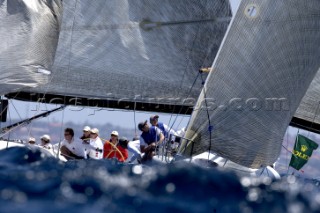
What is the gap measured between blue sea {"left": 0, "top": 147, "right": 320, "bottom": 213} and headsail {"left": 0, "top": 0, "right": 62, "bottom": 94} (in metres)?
5.01

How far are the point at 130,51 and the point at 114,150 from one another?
2.34 m

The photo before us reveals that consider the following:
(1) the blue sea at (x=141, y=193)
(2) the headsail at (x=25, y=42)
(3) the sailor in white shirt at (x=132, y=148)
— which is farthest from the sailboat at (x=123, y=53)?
(1) the blue sea at (x=141, y=193)

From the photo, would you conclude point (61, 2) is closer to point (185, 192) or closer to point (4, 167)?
point (4, 167)

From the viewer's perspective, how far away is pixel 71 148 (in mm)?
11875

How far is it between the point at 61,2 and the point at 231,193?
8025mm

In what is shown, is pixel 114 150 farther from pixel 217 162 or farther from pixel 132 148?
pixel 217 162

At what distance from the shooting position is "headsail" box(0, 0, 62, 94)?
12391mm

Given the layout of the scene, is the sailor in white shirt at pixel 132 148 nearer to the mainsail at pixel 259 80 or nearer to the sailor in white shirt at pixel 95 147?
the sailor in white shirt at pixel 95 147

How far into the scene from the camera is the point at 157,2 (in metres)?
13.3

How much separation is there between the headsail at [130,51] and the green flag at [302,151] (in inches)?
93.8

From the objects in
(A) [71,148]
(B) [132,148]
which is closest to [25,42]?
(A) [71,148]

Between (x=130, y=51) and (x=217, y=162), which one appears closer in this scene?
(x=217, y=162)

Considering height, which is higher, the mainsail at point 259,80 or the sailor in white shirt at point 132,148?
the mainsail at point 259,80

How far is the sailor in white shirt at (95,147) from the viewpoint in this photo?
1152 cm
